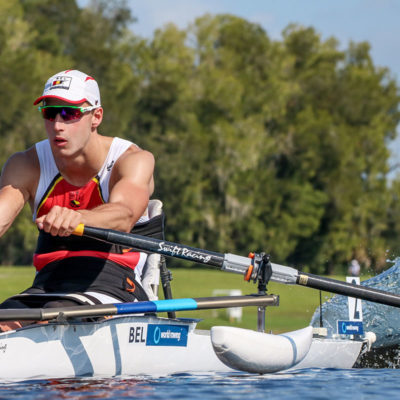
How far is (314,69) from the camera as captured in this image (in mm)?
49781

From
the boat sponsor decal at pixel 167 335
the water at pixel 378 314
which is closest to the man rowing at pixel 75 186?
the boat sponsor decal at pixel 167 335

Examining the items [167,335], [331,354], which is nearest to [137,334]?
[167,335]

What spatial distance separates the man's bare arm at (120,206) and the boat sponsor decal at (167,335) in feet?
2.32

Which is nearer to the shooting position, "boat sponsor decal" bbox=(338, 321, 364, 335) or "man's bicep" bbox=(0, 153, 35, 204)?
"man's bicep" bbox=(0, 153, 35, 204)

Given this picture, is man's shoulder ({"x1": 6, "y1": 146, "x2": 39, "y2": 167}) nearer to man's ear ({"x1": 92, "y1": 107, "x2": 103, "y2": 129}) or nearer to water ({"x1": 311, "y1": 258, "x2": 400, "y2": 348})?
man's ear ({"x1": 92, "y1": 107, "x2": 103, "y2": 129})

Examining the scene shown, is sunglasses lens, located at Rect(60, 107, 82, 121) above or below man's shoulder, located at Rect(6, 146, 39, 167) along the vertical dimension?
above

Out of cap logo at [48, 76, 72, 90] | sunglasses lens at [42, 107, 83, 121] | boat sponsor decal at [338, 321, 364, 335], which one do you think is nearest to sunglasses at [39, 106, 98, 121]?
sunglasses lens at [42, 107, 83, 121]

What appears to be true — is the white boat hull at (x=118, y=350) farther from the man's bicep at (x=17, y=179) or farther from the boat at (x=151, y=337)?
the man's bicep at (x=17, y=179)

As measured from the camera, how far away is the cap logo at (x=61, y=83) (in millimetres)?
5523

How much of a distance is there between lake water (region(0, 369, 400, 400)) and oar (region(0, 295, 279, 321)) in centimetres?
40

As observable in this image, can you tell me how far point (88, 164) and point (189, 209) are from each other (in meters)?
36.9

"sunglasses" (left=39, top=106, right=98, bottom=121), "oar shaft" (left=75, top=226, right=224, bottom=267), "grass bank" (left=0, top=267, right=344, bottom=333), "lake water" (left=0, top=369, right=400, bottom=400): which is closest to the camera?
"lake water" (left=0, top=369, right=400, bottom=400)

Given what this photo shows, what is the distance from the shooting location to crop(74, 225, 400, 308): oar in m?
5.05

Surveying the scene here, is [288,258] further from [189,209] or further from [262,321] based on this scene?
[262,321]
